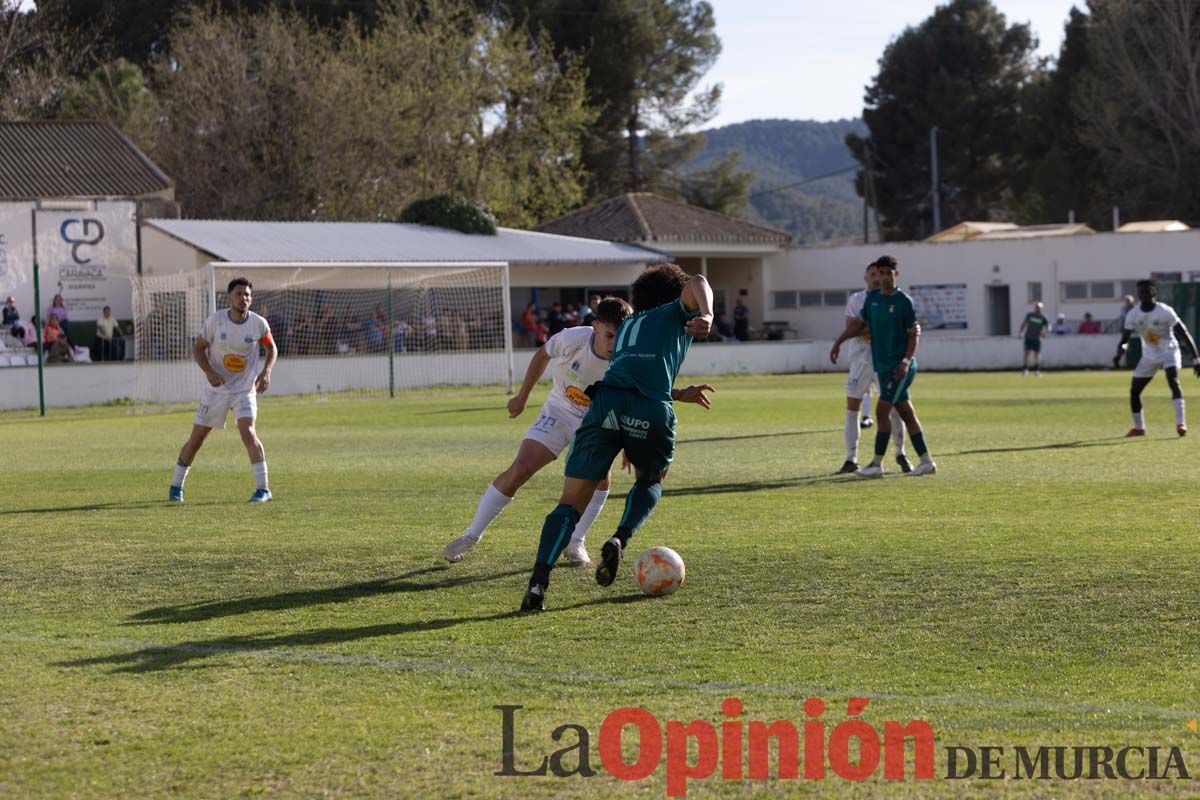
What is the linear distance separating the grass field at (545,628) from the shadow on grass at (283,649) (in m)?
0.03

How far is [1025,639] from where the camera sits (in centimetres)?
706

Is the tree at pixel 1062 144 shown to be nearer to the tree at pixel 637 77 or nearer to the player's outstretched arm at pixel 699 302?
the tree at pixel 637 77

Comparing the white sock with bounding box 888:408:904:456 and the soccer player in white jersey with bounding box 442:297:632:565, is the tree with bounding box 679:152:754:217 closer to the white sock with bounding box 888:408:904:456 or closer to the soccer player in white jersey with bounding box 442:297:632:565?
the white sock with bounding box 888:408:904:456

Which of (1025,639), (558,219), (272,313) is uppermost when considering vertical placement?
(558,219)

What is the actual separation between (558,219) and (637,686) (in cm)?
5086

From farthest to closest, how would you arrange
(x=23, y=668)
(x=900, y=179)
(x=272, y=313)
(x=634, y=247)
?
(x=900, y=179)
(x=634, y=247)
(x=272, y=313)
(x=23, y=668)

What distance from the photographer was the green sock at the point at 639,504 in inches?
323

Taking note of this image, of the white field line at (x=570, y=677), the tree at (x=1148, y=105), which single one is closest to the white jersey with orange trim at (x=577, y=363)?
the white field line at (x=570, y=677)

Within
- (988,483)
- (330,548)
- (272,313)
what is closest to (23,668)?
(330,548)

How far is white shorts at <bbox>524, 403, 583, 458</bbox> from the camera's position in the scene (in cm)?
897

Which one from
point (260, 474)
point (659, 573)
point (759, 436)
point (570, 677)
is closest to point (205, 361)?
point (260, 474)

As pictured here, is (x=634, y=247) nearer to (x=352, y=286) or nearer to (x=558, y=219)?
(x=558, y=219)

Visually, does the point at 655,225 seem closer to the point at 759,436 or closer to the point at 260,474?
the point at 759,436

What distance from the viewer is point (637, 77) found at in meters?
68.0
